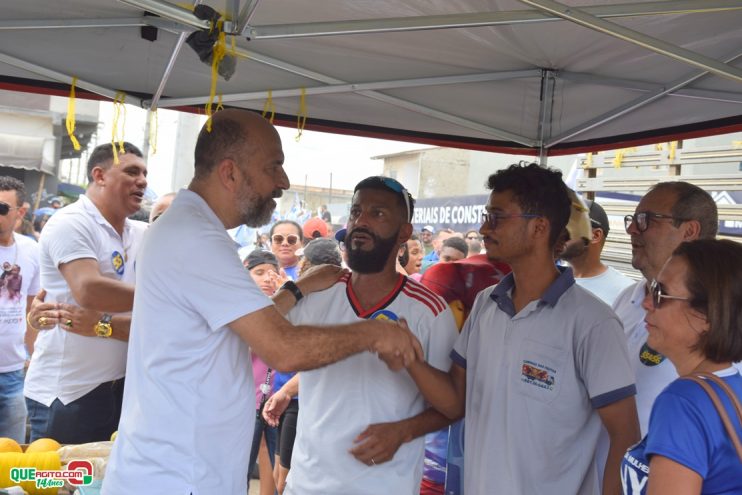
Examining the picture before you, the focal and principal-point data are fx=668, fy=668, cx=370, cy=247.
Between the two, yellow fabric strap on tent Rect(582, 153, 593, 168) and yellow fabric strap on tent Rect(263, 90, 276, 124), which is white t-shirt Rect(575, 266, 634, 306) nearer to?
yellow fabric strap on tent Rect(263, 90, 276, 124)

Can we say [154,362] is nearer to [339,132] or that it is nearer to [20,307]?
[339,132]

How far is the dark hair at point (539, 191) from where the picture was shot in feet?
8.18

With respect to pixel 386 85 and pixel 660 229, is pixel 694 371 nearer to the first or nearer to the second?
pixel 660 229

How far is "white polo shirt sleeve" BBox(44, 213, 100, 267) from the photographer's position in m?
3.36

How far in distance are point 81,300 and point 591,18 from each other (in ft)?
8.55

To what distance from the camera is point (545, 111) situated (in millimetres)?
4312

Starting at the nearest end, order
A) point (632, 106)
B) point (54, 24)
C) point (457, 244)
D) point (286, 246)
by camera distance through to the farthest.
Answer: point (54, 24), point (632, 106), point (286, 246), point (457, 244)

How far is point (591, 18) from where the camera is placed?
7.86 feet

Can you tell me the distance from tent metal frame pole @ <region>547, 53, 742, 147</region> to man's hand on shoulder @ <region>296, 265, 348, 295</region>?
7.66 ft

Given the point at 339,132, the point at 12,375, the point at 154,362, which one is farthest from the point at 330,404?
the point at 12,375

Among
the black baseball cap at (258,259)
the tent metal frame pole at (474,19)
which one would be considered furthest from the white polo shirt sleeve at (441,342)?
the black baseball cap at (258,259)

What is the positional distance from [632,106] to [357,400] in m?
2.77

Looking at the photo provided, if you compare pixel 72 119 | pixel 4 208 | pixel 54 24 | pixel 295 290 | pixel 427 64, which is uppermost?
pixel 427 64

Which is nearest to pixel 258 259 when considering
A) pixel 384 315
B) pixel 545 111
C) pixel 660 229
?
pixel 545 111
